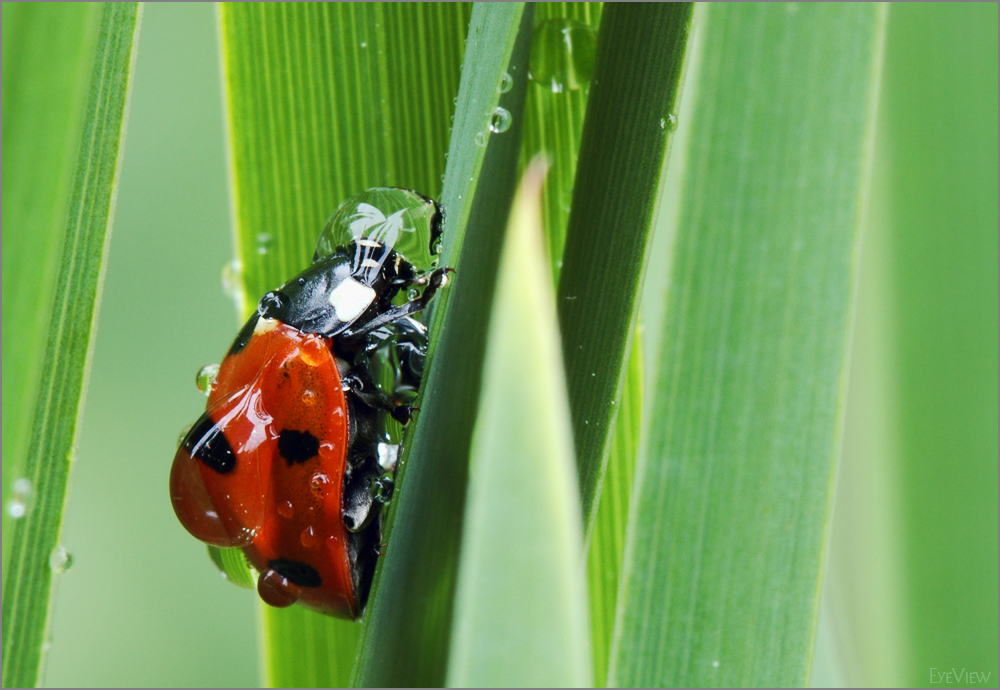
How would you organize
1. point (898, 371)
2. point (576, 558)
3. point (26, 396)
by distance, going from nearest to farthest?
point (576, 558) < point (26, 396) < point (898, 371)

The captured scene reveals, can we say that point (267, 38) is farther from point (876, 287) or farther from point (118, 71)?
point (876, 287)

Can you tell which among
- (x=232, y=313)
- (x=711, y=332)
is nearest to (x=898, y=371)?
(x=711, y=332)

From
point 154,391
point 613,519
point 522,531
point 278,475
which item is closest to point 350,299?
point 278,475

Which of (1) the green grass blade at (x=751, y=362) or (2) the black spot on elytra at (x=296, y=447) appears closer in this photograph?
(1) the green grass blade at (x=751, y=362)

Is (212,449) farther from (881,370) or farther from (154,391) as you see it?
(154,391)

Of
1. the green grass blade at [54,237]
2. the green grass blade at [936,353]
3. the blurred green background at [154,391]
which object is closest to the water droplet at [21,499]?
the green grass blade at [54,237]

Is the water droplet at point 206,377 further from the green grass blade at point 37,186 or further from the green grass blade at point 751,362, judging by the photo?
the green grass blade at point 751,362
